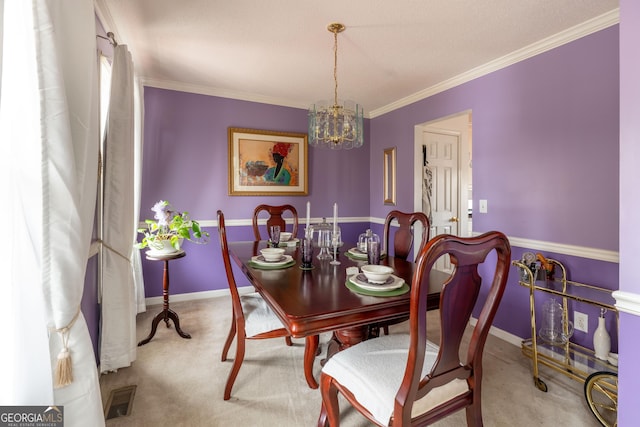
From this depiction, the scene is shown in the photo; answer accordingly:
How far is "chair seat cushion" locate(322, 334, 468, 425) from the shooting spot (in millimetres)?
1098

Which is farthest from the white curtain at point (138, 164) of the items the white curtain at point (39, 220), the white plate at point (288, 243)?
the white curtain at point (39, 220)

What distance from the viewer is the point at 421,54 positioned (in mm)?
2590

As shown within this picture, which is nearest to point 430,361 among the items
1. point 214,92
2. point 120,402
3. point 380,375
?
point 380,375

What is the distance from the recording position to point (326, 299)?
4.20ft

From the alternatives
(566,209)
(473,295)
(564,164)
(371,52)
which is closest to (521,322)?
(566,209)

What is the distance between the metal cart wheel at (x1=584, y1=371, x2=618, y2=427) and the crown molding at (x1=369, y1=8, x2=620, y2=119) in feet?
7.19

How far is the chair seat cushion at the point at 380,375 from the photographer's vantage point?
3.60 ft

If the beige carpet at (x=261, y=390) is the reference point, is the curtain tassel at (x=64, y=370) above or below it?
above

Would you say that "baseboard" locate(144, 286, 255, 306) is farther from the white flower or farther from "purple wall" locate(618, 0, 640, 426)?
"purple wall" locate(618, 0, 640, 426)

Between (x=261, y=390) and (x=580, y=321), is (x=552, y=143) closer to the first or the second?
(x=580, y=321)

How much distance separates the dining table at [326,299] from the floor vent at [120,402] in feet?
3.23

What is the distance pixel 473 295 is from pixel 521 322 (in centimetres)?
194

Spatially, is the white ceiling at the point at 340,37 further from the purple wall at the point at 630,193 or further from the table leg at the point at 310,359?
the table leg at the point at 310,359

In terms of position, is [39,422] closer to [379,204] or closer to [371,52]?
[371,52]
